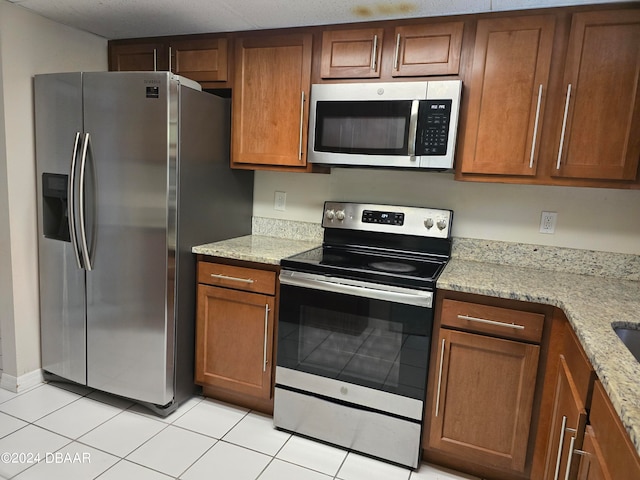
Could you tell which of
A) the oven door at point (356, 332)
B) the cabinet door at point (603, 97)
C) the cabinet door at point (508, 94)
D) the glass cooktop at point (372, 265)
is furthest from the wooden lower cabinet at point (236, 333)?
the cabinet door at point (603, 97)

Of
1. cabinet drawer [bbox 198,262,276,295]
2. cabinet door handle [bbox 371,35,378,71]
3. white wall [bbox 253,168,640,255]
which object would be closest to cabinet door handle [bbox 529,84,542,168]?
white wall [bbox 253,168,640,255]

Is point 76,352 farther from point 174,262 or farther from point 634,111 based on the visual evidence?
point 634,111

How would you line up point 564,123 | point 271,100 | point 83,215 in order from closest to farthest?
point 564,123 → point 83,215 → point 271,100

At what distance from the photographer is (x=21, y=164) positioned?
215 cm

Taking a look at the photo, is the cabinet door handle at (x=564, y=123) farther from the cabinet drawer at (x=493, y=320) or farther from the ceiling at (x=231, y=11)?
the cabinet drawer at (x=493, y=320)

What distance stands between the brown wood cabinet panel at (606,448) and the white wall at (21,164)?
259cm

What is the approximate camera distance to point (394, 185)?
232cm

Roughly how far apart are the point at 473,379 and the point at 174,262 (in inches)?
57.4

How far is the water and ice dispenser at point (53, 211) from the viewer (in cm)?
217

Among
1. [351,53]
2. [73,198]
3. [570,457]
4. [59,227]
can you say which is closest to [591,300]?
[570,457]

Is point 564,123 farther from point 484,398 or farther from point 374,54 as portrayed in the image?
point 484,398

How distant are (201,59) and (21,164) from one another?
3.58 feet

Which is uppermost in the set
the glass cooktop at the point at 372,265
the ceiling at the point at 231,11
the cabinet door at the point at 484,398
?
the ceiling at the point at 231,11

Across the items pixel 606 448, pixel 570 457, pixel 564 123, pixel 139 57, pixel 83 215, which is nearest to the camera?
pixel 606 448
